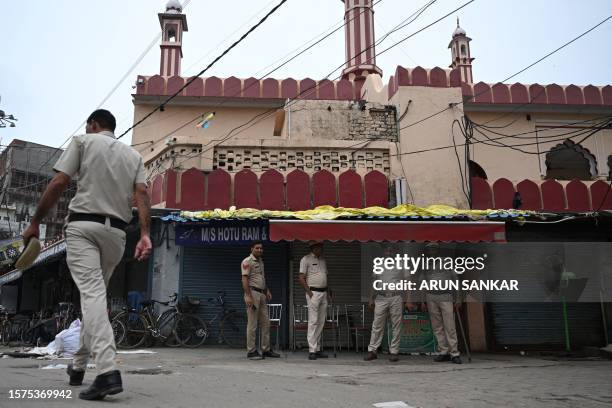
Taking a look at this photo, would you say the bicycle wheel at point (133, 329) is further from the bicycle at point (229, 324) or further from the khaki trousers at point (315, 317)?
the khaki trousers at point (315, 317)

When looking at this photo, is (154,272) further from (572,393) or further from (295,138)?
(572,393)

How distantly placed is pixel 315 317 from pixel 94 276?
180 inches

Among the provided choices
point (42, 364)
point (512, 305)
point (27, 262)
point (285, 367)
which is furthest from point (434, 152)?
point (27, 262)

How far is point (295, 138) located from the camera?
10.8 metres

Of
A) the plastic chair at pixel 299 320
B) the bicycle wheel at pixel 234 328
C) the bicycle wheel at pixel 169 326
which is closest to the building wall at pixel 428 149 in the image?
the plastic chair at pixel 299 320

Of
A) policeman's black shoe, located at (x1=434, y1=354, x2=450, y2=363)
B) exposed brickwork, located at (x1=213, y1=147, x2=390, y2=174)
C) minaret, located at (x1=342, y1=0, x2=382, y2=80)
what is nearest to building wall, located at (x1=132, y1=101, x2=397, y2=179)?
exposed brickwork, located at (x1=213, y1=147, x2=390, y2=174)

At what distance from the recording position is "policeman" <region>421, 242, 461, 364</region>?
7.21 m

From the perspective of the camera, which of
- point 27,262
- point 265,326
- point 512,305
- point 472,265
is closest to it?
point 27,262

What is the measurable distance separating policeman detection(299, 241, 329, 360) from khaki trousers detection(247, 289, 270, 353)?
1.91 feet

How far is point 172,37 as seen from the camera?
19.0 m

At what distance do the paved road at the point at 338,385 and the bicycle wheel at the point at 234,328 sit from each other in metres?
3.00

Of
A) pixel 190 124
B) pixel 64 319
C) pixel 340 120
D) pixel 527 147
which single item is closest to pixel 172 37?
pixel 190 124

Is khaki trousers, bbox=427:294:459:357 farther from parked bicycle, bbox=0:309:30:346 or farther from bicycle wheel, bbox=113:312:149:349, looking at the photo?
parked bicycle, bbox=0:309:30:346

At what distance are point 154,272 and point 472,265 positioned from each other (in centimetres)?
580
